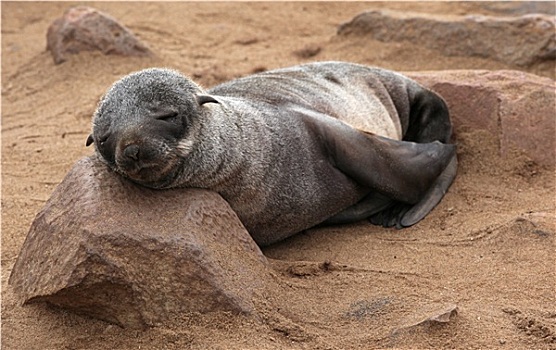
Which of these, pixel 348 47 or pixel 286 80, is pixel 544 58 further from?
pixel 286 80

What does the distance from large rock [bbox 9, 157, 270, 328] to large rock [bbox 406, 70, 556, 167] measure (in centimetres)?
245

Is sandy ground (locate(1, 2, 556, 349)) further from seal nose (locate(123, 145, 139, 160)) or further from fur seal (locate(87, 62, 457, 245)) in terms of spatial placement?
seal nose (locate(123, 145, 139, 160))

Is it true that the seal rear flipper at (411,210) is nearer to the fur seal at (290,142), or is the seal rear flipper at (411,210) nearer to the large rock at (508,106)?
the fur seal at (290,142)

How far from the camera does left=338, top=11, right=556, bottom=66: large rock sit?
7839mm

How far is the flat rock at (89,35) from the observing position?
848 cm

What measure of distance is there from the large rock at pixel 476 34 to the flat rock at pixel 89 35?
96.1 inches

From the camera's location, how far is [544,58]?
7816 mm

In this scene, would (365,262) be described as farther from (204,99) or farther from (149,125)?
(149,125)

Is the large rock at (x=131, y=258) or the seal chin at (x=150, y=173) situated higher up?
the seal chin at (x=150, y=173)

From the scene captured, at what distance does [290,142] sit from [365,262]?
31.6 inches

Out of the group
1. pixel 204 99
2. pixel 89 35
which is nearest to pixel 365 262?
pixel 204 99

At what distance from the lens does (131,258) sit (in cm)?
402

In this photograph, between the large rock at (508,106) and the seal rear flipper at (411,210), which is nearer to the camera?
the seal rear flipper at (411,210)

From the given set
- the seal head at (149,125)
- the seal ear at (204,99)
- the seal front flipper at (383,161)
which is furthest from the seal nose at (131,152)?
the seal front flipper at (383,161)
